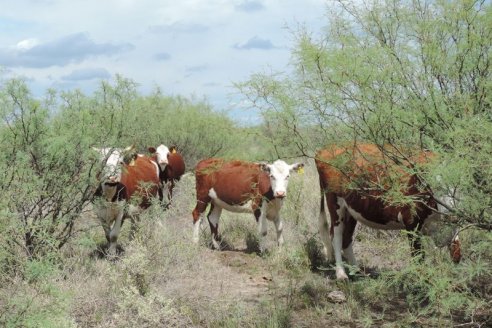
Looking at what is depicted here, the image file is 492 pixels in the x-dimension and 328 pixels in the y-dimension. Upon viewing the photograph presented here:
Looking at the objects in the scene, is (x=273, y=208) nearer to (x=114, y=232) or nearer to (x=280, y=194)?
(x=280, y=194)

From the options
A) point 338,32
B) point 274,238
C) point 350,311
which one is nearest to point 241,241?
point 274,238

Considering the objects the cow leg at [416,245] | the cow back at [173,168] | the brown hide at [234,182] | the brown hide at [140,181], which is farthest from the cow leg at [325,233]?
the cow back at [173,168]

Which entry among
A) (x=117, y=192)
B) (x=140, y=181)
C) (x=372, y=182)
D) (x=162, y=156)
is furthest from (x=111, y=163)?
(x=162, y=156)

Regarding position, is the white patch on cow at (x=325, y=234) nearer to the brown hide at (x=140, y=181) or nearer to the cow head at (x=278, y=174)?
the cow head at (x=278, y=174)

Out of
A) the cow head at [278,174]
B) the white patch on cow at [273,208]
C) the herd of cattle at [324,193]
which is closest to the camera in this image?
the herd of cattle at [324,193]

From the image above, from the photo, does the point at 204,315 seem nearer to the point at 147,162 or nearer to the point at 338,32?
the point at 338,32

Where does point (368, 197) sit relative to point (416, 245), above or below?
above

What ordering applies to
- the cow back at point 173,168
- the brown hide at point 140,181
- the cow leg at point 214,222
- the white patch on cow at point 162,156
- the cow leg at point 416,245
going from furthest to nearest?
1. the cow back at point 173,168
2. the white patch on cow at point 162,156
3. the cow leg at point 214,222
4. the brown hide at point 140,181
5. the cow leg at point 416,245

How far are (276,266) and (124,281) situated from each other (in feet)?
8.72

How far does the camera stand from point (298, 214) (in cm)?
1090

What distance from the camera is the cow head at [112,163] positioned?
27.0ft

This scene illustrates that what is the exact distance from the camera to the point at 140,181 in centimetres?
944

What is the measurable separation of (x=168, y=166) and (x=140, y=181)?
13.5 feet

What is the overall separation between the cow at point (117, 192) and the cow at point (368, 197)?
262 cm
